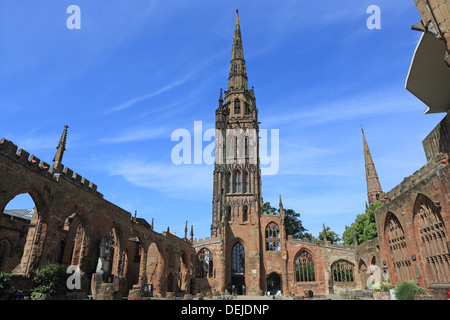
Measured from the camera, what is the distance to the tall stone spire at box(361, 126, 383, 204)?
198 feet

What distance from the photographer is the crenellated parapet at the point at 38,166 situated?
12.9 metres

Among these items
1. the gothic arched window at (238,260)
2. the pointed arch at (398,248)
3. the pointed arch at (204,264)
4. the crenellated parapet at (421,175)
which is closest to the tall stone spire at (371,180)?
the gothic arched window at (238,260)

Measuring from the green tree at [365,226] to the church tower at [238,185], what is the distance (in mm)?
15355

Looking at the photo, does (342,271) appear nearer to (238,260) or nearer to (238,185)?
(238,260)

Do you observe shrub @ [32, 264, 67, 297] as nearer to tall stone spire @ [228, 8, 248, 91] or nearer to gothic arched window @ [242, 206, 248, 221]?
gothic arched window @ [242, 206, 248, 221]

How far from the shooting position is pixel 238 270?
42.8 meters

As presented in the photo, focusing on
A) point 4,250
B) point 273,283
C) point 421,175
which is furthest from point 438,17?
point 273,283

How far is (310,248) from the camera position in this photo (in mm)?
40938

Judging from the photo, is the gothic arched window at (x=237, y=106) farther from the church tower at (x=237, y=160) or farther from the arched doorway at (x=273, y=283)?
the arched doorway at (x=273, y=283)

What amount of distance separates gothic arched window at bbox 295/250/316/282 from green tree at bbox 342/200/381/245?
7581mm

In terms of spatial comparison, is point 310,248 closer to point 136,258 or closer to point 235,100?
point 136,258

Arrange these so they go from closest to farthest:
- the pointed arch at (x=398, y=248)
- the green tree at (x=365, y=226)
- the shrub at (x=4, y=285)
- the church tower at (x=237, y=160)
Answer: the shrub at (x=4, y=285), the pointed arch at (x=398, y=248), the green tree at (x=365, y=226), the church tower at (x=237, y=160)

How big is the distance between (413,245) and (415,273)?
1.60 meters
